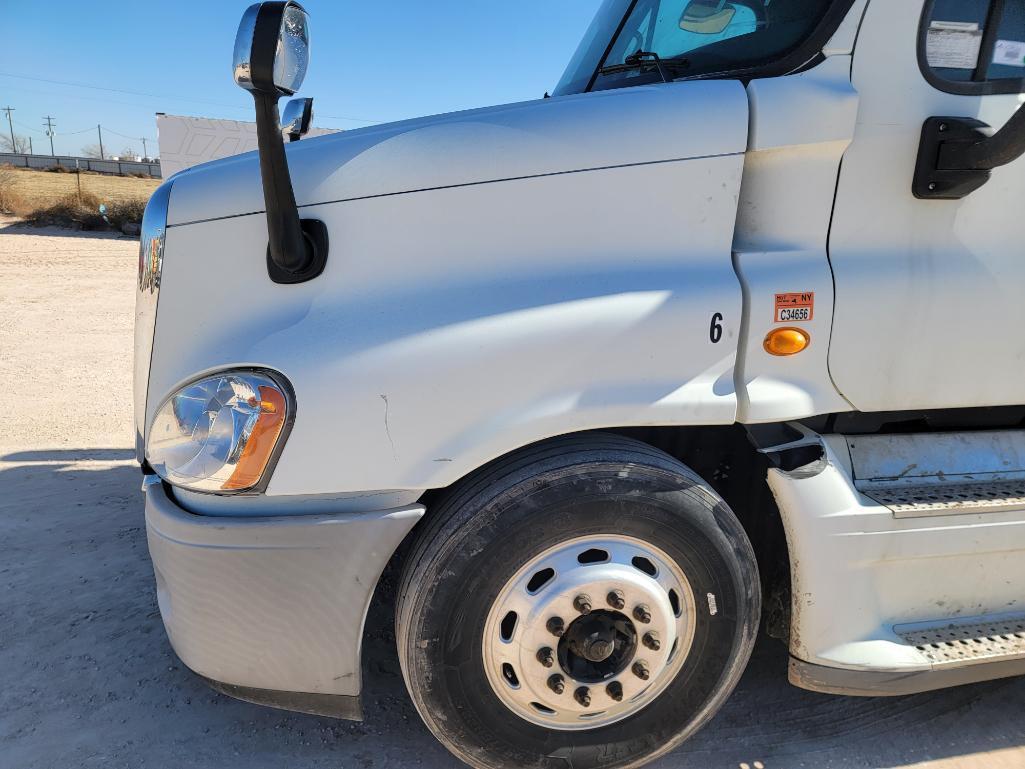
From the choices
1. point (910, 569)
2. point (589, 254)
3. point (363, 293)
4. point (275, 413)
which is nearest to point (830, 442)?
point (910, 569)

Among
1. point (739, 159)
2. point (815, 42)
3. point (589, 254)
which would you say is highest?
point (815, 42)

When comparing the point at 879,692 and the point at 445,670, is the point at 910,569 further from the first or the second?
the point at 445,670

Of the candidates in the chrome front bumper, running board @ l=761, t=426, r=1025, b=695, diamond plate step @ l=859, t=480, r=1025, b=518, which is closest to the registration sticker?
running board @ l=761, t=426, r=1025, b=695

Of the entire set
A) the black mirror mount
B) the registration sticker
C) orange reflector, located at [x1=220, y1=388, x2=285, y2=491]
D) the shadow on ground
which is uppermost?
the black mirror mount

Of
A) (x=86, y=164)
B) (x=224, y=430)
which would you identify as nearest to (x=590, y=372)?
(x=224, y=430)

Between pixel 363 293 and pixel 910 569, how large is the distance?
183cm

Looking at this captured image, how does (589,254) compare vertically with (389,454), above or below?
above

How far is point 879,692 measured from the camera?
219cm

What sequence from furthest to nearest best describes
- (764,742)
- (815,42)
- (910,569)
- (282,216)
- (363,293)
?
(764,742) < (910,569) < (815,42) < (363,293) < (282,216)

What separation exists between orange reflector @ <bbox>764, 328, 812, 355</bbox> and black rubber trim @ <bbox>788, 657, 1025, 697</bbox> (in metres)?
0.97

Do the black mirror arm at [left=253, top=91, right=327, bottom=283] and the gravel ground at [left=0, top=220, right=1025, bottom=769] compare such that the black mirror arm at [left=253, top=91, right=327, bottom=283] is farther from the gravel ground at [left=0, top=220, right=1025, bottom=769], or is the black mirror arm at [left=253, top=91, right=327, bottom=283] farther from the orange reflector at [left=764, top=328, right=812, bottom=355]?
the gravel ground at [left=0, top=220, right=1025, bottom=769]

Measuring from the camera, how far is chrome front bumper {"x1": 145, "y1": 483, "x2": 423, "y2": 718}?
1879mm

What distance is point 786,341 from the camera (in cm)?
199

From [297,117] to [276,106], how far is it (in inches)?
81.8
